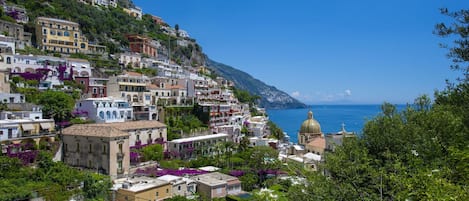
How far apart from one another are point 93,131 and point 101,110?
21.8ft

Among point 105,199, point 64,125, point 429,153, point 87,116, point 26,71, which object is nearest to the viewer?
point 429,153

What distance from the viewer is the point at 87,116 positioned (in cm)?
3831

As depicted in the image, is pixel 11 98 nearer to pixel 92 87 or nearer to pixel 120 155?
pixel 120 155

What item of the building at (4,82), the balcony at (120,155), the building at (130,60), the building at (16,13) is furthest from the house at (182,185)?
the building at (16,13)

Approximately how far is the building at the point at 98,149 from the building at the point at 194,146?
746 centimetres

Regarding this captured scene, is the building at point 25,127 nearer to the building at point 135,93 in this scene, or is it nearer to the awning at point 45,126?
the awning at point 45,126

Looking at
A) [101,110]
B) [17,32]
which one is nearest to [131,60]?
[17,32]

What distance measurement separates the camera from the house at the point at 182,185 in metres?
28.1

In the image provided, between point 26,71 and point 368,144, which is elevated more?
point 26,71

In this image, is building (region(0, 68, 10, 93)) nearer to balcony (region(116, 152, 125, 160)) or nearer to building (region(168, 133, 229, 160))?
balcony (region(116, 152, 125, 160))

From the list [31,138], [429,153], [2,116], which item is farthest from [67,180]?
[429,153]

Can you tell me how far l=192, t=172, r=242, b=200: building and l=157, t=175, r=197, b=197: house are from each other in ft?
1.78

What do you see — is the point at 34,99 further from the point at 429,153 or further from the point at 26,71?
the point at 429,153

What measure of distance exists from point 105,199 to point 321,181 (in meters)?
17.3
